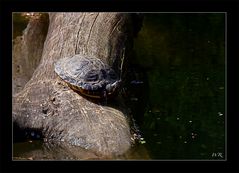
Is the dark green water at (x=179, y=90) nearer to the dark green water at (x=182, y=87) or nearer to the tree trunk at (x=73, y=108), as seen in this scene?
the dark green water at (x=182, y=87)

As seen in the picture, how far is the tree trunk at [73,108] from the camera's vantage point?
4.43 m

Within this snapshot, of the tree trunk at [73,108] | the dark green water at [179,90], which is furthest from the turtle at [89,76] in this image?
the dark green water at [179,90]

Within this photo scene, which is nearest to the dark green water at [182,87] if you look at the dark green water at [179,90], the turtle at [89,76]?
the dark green water at [179,90]

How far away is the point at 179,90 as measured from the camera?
6.05 metres

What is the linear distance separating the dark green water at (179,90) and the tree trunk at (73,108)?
244 millimetres

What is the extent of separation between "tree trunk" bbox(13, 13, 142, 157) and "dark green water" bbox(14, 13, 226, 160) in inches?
9.6

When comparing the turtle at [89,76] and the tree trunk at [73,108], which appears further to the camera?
the turtle at [89,76]

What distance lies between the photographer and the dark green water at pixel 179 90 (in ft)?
15.8

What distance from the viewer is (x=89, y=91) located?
185 inches

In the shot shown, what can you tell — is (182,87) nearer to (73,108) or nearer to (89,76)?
(89,76)

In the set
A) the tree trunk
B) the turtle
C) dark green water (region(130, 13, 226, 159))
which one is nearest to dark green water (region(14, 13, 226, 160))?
dark green water (region(130, 13, 226, 159))

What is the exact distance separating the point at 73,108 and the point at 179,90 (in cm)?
179
